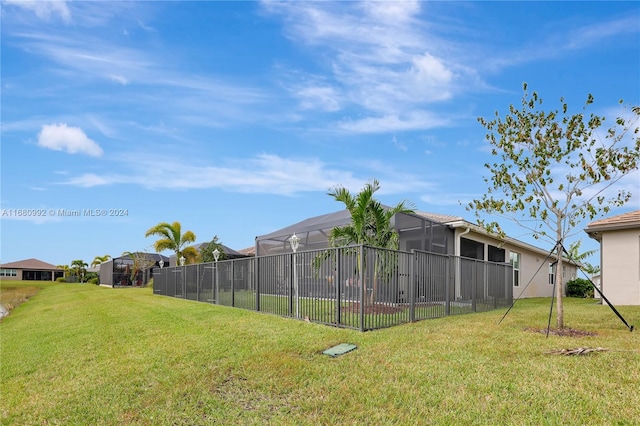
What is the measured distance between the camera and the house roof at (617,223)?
1302 cm

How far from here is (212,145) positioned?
1458 centimetres

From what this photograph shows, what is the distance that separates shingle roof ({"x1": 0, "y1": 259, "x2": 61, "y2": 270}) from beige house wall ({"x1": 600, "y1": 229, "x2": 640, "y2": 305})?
7416 centimetres

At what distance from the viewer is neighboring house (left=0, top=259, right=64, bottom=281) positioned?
63188 millimetres

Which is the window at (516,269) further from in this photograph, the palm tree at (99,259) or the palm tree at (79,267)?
the palm tree at (79,267)

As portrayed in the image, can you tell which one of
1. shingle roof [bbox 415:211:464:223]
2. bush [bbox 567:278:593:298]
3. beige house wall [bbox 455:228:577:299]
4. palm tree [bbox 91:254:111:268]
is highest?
shingle roof [bbox 415:211:464:223]

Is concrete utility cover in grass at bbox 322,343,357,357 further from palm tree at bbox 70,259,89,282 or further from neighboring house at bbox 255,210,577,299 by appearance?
palm tree at bbox 70,259,89,282

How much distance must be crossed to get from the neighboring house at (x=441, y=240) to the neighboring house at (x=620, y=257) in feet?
6.11

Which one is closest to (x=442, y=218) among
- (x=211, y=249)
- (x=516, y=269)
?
(x=516, y=269)

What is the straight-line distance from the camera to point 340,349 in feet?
21.1

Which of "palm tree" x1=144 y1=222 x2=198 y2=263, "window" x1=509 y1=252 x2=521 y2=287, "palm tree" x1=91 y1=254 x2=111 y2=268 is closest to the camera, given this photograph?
"window" x1=509 y1=252 x2=521 y2=287

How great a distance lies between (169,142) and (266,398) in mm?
12086

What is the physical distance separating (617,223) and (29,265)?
76.9 metres

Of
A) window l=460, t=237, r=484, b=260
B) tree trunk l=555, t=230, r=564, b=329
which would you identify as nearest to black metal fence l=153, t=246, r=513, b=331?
window l=460, t=237, r=484, b=260

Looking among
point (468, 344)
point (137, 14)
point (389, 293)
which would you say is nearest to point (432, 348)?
point (468, 344)
